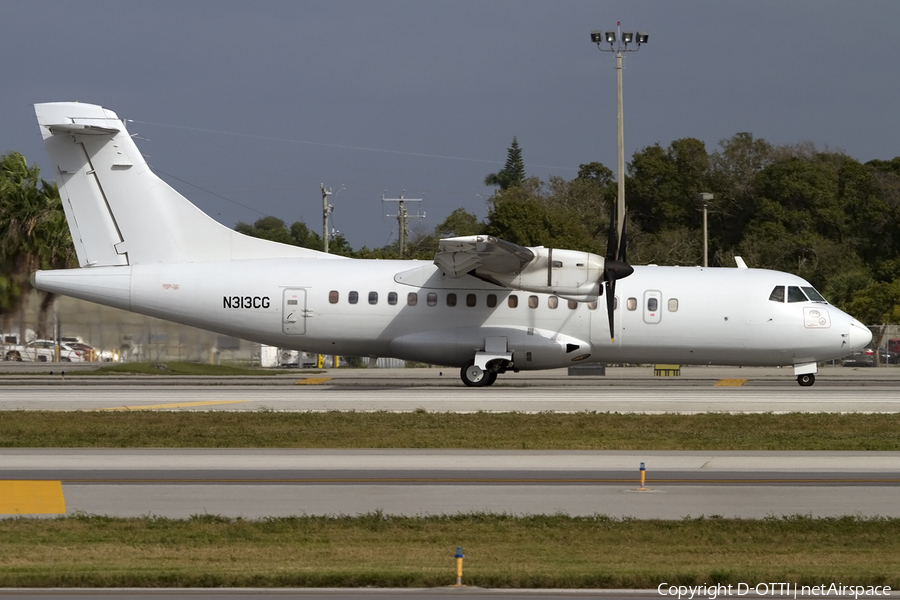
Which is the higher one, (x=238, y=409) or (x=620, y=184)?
(x=620, y=184)

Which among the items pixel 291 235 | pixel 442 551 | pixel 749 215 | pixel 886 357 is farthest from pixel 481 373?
pixel 291 235

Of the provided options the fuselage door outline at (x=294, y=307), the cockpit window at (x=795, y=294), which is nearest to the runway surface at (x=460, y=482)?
the fuselage door outline at (x=294, y=307)

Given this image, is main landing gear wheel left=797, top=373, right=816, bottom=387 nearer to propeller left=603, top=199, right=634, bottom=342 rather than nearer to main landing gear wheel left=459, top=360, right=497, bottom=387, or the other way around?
propeller left=603, top=199, right=634, bottom=342

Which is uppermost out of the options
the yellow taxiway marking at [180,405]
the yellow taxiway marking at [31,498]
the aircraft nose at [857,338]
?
the aircraft nose at [857,338]

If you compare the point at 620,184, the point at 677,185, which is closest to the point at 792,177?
the point at 677,185

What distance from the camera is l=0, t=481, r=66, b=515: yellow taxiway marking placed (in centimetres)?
1192

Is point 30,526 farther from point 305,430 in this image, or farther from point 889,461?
point 889,461

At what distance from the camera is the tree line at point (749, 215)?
52.5 m

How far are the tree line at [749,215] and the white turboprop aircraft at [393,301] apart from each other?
18.9 metres

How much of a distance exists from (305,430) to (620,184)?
28447mm

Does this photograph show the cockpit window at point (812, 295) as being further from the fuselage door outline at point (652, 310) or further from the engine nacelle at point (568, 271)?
the engine nacelle at point (568, 271)

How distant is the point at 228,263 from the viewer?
2992 cm

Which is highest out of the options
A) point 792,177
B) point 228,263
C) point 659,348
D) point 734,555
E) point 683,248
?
point 792,177

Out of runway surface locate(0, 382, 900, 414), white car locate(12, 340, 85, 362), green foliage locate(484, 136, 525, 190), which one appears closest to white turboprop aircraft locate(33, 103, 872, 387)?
runway surface locate(0, 382, 900, 414)
